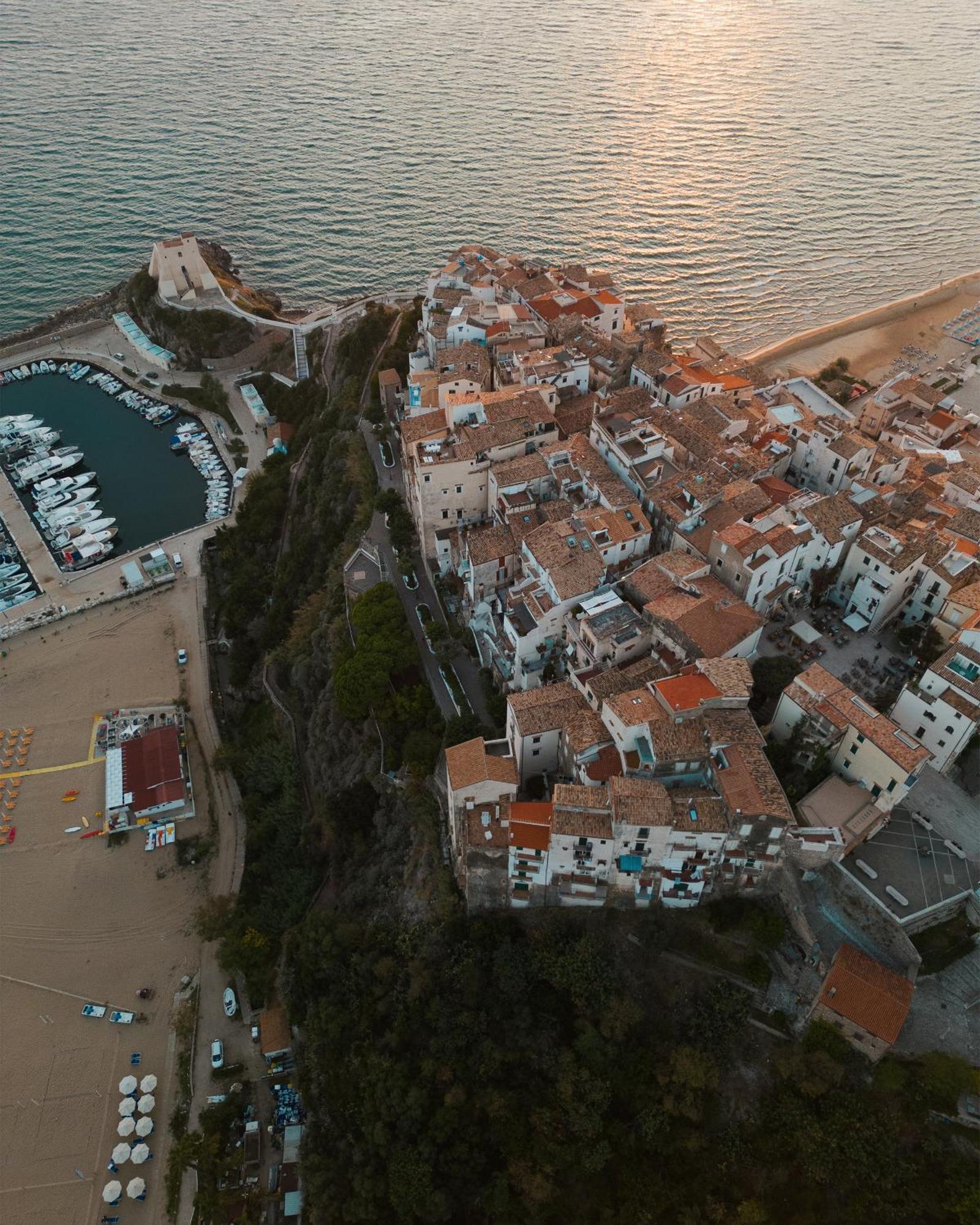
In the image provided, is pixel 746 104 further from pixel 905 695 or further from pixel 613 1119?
pixel 613 1119

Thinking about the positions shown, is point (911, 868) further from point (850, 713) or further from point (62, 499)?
point (62, 499)

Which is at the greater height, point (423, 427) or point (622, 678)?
point (423, 427)

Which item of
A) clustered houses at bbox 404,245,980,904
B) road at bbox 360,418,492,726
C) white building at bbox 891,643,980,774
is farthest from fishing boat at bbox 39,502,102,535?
white building at bbox 891,643,980,774

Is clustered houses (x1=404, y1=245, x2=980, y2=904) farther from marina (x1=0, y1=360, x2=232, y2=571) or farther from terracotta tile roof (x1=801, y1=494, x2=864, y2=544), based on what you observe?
marina (x1=0, y1=360, x2=232, y2=571)

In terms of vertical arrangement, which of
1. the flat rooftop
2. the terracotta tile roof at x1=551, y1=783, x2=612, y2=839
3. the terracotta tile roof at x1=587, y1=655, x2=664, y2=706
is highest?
the terracotta tile roof at x1=587, y1=655, x2=664, y2=706

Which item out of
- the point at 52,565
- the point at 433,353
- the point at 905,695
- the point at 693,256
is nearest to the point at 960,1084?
the point at 905,695

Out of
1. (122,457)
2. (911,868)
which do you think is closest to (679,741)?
(911,868)

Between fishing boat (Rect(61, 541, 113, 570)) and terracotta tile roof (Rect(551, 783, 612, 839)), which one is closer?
terracotta tile roof (Rect(551, 783, 612, 839))
